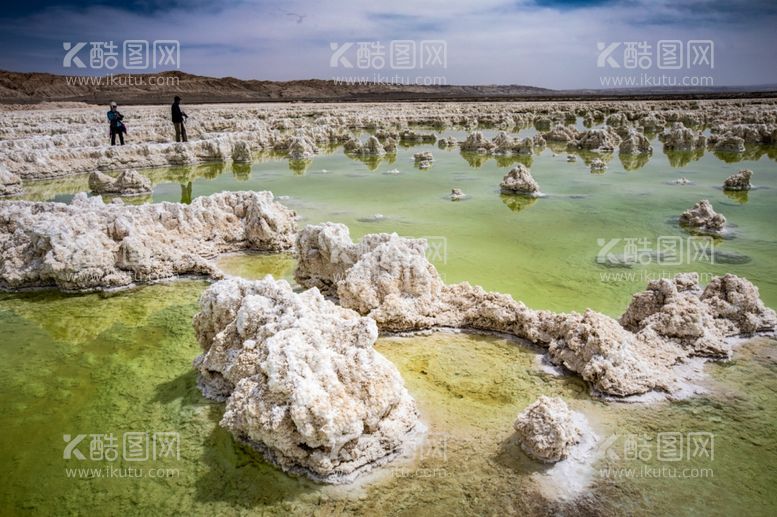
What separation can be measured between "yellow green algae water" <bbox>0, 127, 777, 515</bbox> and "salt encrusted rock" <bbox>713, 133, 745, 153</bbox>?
33.5 feet

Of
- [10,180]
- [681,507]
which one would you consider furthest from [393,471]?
[10,180]

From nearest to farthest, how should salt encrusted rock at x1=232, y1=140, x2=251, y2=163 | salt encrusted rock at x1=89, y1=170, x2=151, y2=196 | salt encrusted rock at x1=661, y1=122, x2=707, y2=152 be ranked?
salt encrusted rock at x1=89, y1=170, x2=151, y2=196
salt encrusted rock at x1=232, y1=140, x2=251, y2=163
salt encrusted rock at x1=661, y1=122, x2=707, y2=152

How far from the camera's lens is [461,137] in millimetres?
19891

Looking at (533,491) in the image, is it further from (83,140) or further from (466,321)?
(83,140)

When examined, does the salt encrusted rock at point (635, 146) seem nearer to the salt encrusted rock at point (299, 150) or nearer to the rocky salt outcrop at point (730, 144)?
the rocky salt outcrop at point (730, 144)

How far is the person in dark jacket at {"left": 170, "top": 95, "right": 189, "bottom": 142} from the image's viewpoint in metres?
14.1

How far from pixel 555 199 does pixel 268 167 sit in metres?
7.52

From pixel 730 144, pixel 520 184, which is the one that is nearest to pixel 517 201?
pixel 520 184

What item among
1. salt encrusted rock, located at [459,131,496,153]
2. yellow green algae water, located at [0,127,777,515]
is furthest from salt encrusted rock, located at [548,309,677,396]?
salt encrusted rock, located at [459,131,496,153]

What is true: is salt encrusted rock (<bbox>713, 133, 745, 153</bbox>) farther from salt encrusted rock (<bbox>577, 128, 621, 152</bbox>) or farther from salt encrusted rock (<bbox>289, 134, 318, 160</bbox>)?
salt encrusted rock (<bbox>289, 134, 318, 160</bbox>)

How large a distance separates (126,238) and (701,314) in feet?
17.4

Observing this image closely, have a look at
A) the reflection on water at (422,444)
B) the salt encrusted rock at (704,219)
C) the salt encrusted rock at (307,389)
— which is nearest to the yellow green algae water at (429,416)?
the reflection on water at (422,444)

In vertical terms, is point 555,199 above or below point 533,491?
above

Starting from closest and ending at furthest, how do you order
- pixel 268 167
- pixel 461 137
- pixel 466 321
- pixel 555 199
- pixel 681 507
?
1. pixel 681 507
2. pixel 466 321
3. pixel 555 199
4. pixel 268 167
5. pixel 461 137
